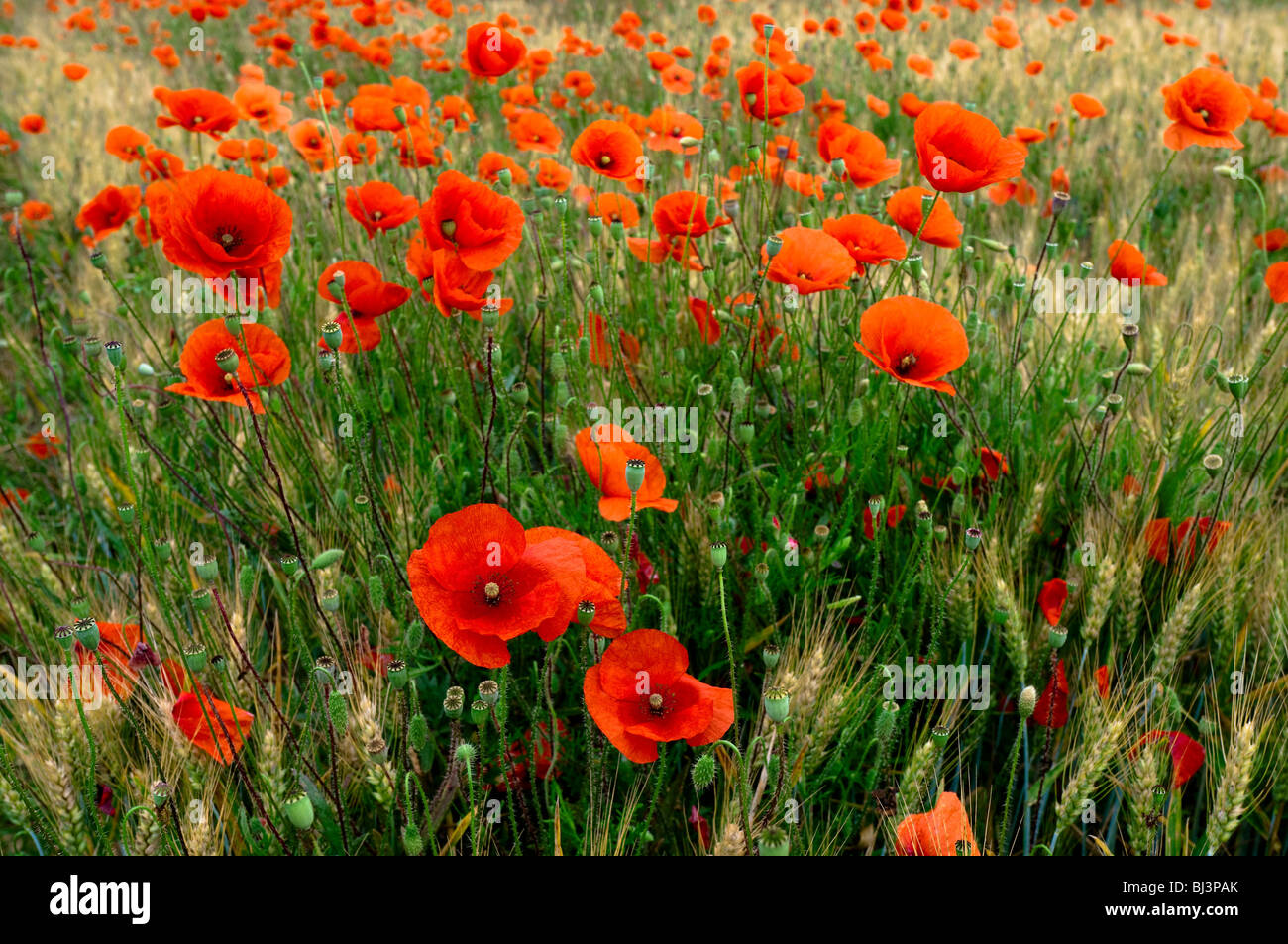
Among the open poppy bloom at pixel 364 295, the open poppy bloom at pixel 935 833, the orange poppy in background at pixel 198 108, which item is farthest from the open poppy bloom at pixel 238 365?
the open poppy bloom at pixel 935 833

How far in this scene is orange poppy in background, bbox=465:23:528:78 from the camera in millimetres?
2203

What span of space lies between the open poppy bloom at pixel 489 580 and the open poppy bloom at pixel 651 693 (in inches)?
4.4

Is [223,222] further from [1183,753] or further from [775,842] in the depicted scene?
[1183,753]

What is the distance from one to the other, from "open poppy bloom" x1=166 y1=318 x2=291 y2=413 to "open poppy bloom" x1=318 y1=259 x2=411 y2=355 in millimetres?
141

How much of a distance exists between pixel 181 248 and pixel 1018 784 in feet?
5.67

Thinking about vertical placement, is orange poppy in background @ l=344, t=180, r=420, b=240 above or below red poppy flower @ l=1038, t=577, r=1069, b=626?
above

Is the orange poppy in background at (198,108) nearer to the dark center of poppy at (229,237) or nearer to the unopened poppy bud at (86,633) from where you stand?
the dark center of poppy at (229,237)

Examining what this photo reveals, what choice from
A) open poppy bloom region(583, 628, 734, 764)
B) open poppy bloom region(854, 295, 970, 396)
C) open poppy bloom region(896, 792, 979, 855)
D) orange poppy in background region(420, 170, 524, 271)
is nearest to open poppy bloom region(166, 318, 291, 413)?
orange poppy in background region(420, 170, 524, 271)

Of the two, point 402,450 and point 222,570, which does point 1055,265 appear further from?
point 222,570

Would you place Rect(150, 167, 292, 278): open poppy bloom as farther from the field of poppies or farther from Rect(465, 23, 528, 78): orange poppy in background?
Rect(465, 23, 528, 78): orange poppy in background

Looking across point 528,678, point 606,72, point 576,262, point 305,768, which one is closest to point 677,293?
point 576,262

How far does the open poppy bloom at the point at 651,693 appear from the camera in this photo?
1196 mm

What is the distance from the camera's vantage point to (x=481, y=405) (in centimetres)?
229

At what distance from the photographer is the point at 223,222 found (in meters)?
1.58
